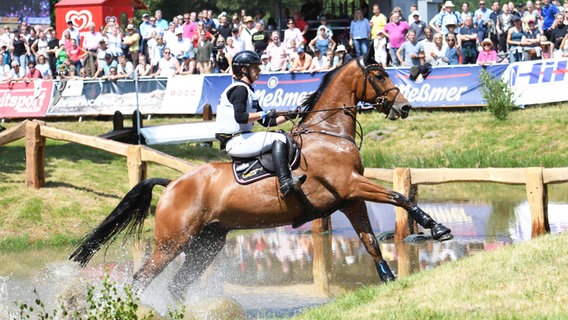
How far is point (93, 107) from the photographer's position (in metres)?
29.6

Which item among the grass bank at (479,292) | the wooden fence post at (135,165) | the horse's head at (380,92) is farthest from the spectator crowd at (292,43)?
the grass bank at (479,292)

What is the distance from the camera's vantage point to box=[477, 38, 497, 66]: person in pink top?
25016 millimetres

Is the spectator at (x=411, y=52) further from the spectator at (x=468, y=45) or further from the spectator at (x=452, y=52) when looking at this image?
the spectator at (x=468, y=45)

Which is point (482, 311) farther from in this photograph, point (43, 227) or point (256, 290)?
point (43, 227)

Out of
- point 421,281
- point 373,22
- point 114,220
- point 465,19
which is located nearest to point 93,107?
point 373,22

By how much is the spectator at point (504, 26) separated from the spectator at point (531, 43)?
26.9 inches

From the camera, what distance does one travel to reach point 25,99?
30328 mm

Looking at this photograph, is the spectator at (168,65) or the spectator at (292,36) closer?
the spectator at (292,36)

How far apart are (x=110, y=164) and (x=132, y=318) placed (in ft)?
42.4

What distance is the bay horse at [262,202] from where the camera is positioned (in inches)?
431

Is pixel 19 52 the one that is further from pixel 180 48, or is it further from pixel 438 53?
pixel 438 53

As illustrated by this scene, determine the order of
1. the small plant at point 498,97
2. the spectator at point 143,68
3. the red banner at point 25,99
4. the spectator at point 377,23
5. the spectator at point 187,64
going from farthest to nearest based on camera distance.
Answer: the red banner at point 25,99 → the spectator at point 143,68 → the spectator at point 187,64 → the spectator at point 377,23 → the small plant at point 498,97

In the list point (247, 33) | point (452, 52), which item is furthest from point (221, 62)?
point (452, 52)

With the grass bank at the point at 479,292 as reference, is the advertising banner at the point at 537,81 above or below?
above
